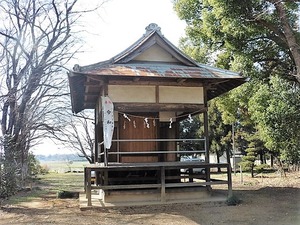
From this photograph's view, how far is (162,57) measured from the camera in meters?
13.0

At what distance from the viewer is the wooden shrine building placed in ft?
36.7

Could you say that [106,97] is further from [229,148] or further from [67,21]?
[229,148]

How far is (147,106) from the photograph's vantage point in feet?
38.4

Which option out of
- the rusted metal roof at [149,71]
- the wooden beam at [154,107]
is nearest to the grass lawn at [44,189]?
the rusted metal roof at [149,71]

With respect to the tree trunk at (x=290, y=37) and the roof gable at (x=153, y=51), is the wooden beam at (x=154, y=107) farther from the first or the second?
the tree trunk at (x=290, y=37)

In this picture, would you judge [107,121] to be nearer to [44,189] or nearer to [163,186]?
[163,186]

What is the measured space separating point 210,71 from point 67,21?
1102 cm

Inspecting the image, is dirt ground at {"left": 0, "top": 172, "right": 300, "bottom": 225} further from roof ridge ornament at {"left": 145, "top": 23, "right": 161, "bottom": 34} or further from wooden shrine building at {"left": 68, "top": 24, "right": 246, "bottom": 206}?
roof ridge ornament at {"left": 145, "top": 23, "right": 161, "bottom": 34}

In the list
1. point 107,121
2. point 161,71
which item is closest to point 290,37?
point 161,71

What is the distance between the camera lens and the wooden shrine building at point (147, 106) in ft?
36.7

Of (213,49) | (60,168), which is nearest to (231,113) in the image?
(213,49)

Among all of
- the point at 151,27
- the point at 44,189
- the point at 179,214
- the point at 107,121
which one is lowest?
the point at 44,189

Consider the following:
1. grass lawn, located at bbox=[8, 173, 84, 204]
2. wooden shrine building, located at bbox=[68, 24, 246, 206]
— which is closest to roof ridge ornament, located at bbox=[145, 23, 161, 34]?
wooden shrine building, located at bbox=[68, 24, 246, 206]

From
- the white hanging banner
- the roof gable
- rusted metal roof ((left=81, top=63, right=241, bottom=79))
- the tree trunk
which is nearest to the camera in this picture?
the white hanging banner
